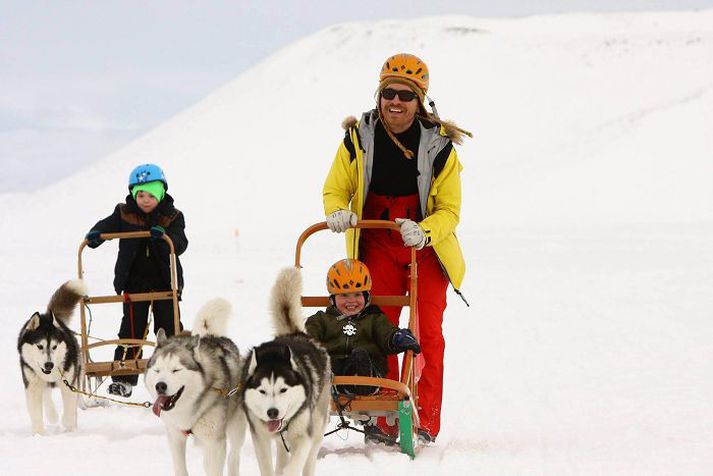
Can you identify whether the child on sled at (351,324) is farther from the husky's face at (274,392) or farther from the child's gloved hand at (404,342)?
the husky's face at (274,392)

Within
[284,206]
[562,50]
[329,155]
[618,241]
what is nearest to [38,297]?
[618,241]

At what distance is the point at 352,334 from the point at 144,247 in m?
2.27

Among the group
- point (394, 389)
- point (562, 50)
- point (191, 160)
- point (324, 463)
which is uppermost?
point (562, 50)

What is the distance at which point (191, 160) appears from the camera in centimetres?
4644

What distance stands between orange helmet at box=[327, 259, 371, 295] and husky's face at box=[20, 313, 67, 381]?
171 cm

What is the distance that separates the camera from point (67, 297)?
253 inches

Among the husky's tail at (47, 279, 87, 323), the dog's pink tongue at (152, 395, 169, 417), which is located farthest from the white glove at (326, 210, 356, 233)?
the husky's tail at (47, 279, 87, 323)

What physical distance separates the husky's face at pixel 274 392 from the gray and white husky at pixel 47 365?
2.10 metres

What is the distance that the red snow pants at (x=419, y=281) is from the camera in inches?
220

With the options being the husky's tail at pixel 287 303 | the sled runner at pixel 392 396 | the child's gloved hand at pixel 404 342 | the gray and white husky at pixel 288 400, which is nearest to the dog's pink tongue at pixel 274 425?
the gray and white husky at pixel 288 400

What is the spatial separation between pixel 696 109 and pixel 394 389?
38.7m

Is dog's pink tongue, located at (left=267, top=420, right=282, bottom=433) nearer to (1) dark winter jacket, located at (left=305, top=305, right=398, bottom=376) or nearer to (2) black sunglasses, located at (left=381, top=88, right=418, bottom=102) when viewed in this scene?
(1) dark winter jacket, located at (left=305, top=305, right=398, bottom=376)

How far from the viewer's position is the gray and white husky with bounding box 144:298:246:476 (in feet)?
13.9

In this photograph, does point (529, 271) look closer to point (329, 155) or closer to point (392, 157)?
point (392, 157)
